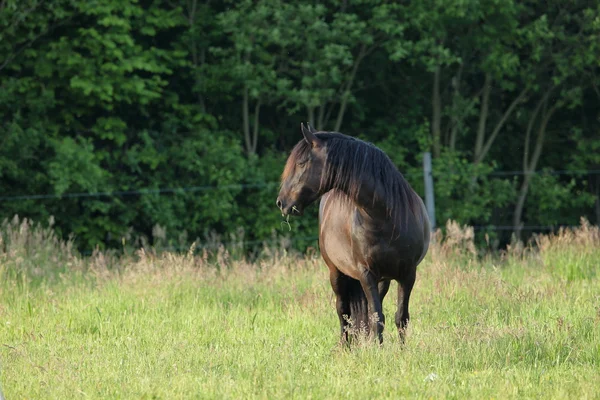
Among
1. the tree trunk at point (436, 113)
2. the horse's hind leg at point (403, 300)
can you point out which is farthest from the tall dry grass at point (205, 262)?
the tree trunk at point (436, 113)

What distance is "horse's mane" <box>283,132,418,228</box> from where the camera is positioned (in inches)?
290

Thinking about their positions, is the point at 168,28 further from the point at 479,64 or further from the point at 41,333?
the point at 41,333

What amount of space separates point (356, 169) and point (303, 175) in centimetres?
39

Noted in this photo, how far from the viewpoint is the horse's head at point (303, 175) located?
7.34 meters

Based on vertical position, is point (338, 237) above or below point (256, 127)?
above

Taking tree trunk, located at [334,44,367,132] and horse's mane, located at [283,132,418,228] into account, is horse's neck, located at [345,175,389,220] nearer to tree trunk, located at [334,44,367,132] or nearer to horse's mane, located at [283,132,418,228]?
horse's mane, located at [283,132,418,228]

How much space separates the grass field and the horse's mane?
1.02 meters

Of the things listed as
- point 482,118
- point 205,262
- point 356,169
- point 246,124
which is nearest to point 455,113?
point 482,118

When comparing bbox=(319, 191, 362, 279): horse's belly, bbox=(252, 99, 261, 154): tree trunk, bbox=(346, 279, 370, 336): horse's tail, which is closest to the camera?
bbox=(319, 191, 362, 279): horse's belly

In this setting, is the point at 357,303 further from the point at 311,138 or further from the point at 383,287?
the point at 311,138

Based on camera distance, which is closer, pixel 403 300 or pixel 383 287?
pixel 403 300

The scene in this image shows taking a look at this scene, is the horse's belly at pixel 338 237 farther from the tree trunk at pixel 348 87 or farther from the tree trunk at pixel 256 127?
the tree trunk at pixel 348 87

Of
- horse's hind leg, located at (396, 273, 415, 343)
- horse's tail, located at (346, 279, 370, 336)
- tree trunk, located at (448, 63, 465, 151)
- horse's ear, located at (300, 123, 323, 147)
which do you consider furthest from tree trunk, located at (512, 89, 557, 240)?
horse's ear, located at (300, 123, 323, 147)

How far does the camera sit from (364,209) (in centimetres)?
756
